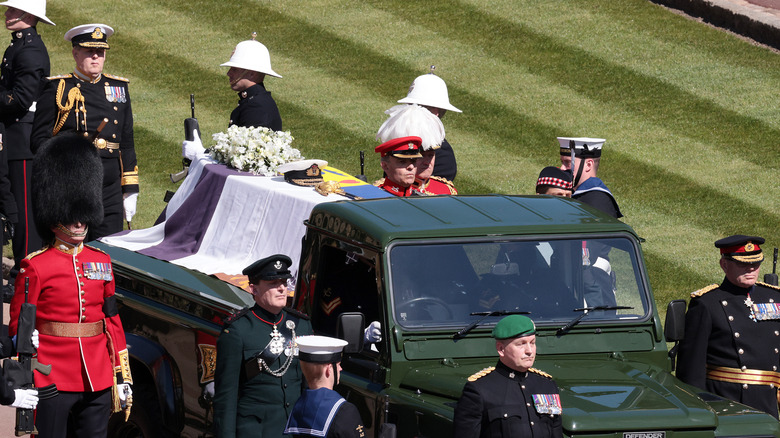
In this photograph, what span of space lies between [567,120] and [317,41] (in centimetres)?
461

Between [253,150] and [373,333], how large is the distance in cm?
422

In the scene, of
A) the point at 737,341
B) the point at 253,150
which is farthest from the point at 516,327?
the point at 253,150

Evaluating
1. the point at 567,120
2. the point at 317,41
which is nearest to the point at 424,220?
the point at 567,120

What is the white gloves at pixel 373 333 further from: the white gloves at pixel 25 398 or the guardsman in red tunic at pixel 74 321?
the white gloves at pixel 25 398

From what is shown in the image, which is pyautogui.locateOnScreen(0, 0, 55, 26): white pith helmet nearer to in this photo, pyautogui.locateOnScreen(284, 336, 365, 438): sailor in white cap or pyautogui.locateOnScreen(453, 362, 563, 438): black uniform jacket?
pyautogui.locateOnScreen(284, 336, 365, 438): sailor in white cap

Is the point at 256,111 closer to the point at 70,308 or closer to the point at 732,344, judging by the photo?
the point at 70,308

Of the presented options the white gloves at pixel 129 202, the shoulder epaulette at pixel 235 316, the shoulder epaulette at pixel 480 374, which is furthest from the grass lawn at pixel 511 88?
the shoulder epaulette at pixel 480 374

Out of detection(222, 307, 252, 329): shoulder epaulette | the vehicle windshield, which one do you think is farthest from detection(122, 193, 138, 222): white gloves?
the vehicle windshield

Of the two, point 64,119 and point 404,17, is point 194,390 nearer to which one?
point 64,119

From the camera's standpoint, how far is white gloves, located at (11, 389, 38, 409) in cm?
780

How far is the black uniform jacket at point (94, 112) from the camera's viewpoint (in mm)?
12477

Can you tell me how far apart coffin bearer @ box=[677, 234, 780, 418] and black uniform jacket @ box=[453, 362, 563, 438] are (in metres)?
2.22

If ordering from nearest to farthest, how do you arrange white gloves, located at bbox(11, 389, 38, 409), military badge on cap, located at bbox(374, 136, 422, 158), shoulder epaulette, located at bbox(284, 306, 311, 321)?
white gloves, located at bbox(11, 389, 38, 409) < shoulder epaulette, located at bbox(284, 306, 311, 321) < military badge on cap, located at bbox(374, 136, 422, 158)

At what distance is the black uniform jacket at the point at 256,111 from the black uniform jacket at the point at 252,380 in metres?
4.89
